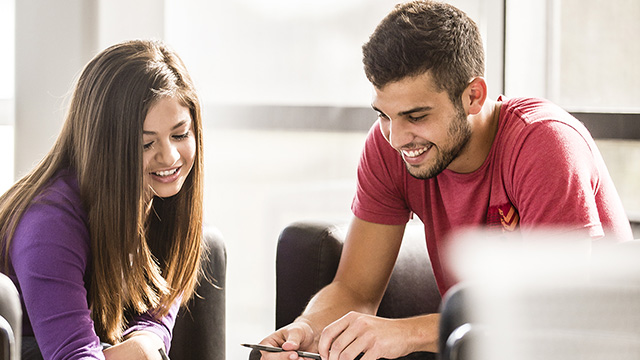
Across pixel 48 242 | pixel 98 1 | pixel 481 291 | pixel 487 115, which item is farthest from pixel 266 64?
pixel 481 291

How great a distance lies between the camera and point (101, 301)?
1.41 meters

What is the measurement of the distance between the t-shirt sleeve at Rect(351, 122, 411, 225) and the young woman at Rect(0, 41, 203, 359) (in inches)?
14.7

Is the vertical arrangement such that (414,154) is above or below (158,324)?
above

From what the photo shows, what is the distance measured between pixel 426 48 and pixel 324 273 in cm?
56

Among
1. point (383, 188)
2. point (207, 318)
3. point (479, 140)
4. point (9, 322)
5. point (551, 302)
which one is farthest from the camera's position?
point (207, 318)

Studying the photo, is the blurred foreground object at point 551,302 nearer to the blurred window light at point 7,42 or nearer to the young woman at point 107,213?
the young woman at point 107,213

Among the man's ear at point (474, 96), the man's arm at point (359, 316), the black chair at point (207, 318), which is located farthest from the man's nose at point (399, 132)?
the black chair at point (207, 318)

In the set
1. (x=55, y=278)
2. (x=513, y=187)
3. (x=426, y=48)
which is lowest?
(x=55, y=278)

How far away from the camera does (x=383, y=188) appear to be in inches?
62.5

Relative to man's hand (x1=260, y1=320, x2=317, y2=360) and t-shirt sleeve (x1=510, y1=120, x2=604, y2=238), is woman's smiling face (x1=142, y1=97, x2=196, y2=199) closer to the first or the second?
man's hand (x1=260, y1=320, x2=317, y2=360)

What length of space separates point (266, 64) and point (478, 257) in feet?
7.34

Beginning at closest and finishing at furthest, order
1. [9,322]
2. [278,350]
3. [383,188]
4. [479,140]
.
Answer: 1. [9,322]
2. [278,350]
3. [479,140]
4. [383,188]

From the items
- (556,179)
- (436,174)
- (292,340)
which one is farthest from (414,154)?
(292,340)

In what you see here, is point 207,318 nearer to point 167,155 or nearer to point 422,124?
point 167,155
